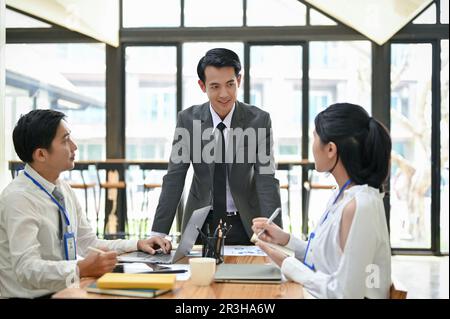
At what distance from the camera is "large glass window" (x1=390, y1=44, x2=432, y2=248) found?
21.7ft

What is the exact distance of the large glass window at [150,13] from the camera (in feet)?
22.7

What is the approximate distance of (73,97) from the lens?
6938 millimetres

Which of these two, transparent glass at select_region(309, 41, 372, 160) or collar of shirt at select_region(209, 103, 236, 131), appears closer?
collar of shirt at select_region(209, 103, 236, 131)

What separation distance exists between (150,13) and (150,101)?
1.07m

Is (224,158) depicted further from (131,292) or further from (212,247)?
(131,292)

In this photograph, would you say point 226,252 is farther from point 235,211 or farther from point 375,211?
point 375,211

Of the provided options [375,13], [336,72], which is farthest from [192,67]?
[375,13]

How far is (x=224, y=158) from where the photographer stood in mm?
2410

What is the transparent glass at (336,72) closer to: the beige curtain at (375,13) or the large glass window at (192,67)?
the beige curtain at (375,13)

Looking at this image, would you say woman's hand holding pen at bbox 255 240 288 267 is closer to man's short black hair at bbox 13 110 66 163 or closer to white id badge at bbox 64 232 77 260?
white id badge at bbox 64 232 77 260

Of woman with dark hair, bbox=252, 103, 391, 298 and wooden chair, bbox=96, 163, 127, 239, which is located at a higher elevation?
woman with dark hair, bbox=252, 103, 391, 298

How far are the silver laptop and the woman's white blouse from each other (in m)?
0.43

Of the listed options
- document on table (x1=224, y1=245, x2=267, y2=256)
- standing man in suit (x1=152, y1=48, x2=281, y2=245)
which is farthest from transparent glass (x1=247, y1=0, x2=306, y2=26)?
document on table (x1=224, y1=245, x2=267, y2=256)
